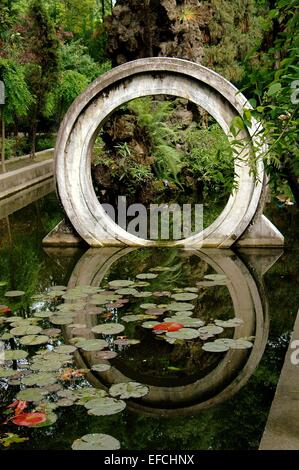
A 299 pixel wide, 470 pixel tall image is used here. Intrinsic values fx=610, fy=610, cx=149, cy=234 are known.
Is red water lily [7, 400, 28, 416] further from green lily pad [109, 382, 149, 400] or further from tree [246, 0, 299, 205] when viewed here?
tree [246, 0, 299, 205]

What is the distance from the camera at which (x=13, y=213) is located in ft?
39.2

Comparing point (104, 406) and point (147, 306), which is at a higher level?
point (147, 306)

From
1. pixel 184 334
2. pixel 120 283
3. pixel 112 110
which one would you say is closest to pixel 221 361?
pixel 184 334

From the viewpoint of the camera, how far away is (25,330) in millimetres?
5031

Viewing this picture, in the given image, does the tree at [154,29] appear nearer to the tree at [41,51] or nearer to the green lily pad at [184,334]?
the tree at [41,51]

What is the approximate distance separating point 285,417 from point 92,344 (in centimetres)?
188

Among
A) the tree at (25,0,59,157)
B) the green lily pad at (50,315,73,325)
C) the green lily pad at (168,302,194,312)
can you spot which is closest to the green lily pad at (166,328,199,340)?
the green lily pad at (168,302,194,312)

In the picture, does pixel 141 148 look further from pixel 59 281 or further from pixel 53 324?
pixel 53 324

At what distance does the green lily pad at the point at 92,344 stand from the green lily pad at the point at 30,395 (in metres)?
0.79

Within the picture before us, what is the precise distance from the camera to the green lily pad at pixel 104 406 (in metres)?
3.62

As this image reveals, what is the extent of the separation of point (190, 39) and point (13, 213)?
21.6 ft

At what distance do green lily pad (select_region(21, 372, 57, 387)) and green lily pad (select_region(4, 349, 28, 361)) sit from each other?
38cm

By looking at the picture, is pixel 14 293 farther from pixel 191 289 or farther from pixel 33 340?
pixel 191 289

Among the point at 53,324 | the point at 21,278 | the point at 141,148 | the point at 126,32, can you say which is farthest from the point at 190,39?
the point at 53,324
